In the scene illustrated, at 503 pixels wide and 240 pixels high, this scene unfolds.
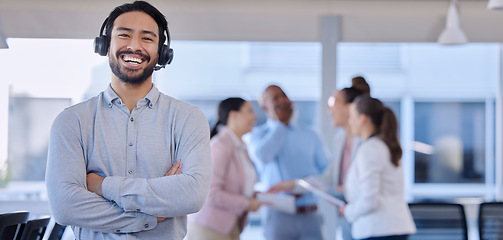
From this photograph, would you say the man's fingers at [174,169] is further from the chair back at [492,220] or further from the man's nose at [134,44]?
the chair back at [492,220]

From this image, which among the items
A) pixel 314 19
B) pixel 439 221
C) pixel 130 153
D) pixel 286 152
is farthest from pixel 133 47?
pixel 314 19

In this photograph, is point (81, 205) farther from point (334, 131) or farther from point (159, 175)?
Answer: point (334, 131)

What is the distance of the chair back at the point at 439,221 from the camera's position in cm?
409

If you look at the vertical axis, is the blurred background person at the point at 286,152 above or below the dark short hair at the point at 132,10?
below

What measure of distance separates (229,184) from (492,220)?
1.82 metres

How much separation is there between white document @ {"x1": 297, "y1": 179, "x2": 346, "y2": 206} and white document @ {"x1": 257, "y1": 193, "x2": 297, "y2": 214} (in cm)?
21

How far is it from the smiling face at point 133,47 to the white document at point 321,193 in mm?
2304

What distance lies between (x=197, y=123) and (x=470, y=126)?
6503 millimetres

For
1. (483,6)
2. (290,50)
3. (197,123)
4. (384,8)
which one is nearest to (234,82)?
(290,50)

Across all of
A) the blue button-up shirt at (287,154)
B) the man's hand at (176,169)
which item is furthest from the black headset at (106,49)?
the blue button-up shirt at (287,154)

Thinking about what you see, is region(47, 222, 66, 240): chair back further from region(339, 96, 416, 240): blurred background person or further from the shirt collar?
region(339, 96, 416, 240): blurred background person

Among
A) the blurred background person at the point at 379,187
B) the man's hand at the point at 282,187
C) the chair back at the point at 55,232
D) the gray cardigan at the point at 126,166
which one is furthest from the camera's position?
the man's hand at the point at 282,187

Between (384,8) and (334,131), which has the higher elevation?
(384,8)

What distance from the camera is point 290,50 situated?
6594 millimetres
